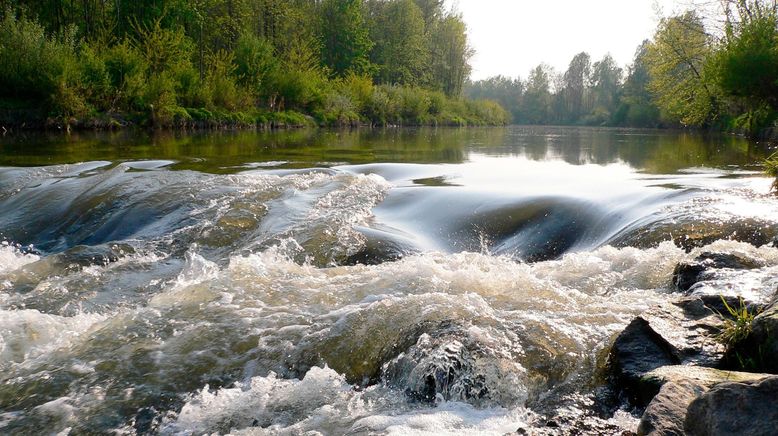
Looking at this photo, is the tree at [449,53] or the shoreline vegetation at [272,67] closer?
the shoreline vegetation at [272,67]

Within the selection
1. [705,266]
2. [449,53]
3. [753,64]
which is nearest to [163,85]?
[753,64]

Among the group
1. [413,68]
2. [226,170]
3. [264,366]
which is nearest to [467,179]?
[226,170]

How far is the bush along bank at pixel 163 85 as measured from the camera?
21.8 m

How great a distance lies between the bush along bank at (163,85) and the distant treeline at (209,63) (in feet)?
0.19

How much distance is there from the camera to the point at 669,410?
2354 mm

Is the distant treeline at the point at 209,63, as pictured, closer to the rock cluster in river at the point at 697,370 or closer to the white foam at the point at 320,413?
the white foam at the point at 320,413

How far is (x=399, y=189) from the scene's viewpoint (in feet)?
29.9

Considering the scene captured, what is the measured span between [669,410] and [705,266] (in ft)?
7.88

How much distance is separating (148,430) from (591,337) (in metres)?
2.52

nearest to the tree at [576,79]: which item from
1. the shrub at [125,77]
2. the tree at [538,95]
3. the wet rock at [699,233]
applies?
the tree at [538,95]

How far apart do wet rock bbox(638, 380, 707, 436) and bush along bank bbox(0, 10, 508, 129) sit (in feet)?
78.0

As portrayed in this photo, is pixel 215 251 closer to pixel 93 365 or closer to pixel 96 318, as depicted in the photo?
pixel 96 318

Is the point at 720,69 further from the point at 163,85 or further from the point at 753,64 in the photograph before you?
the point at 163,85

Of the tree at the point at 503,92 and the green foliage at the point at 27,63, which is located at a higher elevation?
the tree at the point at 503,92
